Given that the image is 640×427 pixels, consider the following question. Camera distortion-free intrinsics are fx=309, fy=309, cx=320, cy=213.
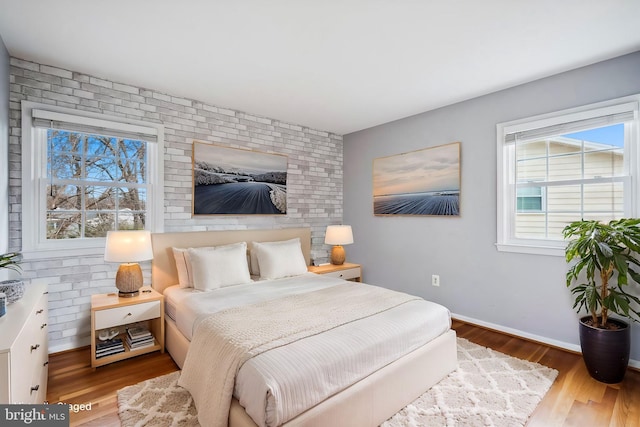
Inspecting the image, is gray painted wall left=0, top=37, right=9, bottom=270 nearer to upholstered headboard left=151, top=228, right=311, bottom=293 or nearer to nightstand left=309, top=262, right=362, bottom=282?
upholstered headboard left=151, top=228, right=311, bottom=293

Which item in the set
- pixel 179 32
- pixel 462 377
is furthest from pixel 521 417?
pixel 179 32

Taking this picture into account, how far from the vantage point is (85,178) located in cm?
291

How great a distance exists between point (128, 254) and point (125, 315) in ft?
1.67

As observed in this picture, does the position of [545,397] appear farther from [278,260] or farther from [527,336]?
[278,260]

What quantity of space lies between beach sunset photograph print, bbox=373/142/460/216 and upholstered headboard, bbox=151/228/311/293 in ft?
5.61

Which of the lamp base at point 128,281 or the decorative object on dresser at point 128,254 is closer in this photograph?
the decorative object on dresser at point 128,254

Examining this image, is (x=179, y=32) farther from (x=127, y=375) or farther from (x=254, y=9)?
(x=127, y=375)

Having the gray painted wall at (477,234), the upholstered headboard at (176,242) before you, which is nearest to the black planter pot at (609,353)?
the gray painted wall at (477,234)

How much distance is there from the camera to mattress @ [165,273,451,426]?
56.7 inches

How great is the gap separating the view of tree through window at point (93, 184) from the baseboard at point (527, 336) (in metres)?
3.70

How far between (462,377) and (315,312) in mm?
1242

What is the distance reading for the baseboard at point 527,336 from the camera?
9.03 feet

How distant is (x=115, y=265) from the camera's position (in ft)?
9.79

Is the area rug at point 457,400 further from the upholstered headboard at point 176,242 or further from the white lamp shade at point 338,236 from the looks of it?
the white lamp shade at point 338,236
